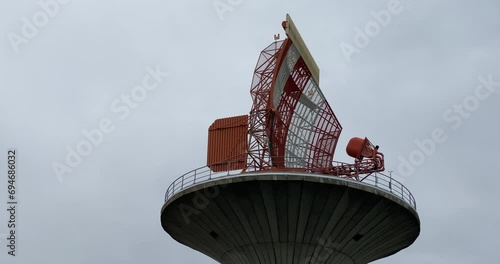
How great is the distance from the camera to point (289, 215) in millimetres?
44531

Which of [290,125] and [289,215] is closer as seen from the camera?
[289,215]

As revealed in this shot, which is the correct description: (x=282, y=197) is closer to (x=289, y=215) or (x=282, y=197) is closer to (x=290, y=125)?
(x=289, y=215)

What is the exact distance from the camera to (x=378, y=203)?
147 feet

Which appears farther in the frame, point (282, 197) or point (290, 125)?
point (290, 125)

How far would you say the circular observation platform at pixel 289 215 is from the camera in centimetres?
4359

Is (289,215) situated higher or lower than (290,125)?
lower

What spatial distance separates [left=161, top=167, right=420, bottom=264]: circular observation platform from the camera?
1716 inches

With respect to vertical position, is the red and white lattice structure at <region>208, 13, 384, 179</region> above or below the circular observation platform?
above

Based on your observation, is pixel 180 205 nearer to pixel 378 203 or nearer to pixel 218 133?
pixel 218 133

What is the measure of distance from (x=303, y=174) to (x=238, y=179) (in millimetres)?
3526

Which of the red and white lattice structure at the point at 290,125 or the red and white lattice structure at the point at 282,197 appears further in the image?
the red and white lattice structure at the point at 290,125

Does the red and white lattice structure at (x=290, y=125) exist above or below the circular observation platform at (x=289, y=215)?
above

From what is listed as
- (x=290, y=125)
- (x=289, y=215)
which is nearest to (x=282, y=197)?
(x=289, y=215)

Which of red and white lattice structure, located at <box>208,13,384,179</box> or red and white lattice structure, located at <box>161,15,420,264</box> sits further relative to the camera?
red and white lattice structure, located at <box>208,13,384,179</box>
